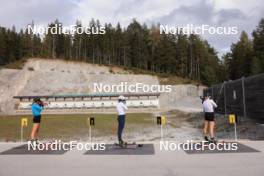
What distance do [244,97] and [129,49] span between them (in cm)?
8240

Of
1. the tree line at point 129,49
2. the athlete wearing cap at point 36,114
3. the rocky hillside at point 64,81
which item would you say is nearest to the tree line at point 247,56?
the tree line at point 129,49

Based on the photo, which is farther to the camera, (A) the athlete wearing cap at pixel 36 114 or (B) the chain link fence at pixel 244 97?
(B) the chain link fence at pixel 244 97

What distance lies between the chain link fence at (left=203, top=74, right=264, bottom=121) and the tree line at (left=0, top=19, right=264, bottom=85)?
2314 inches

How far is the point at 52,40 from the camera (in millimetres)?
104750

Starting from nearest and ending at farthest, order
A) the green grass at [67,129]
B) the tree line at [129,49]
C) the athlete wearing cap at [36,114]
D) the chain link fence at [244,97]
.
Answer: the athlete wearing cap at [36,114]
the green grass at [67,129]
the chain link fence at [244,97]
the tree line at [129,49]

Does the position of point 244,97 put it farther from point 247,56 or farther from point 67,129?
point 247,56

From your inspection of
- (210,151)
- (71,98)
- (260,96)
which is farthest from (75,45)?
(210,151)

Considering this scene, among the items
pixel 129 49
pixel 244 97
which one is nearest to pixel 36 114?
pixel 244 97

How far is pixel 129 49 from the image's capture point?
103125mm

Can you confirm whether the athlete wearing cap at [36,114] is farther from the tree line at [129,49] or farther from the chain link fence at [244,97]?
the tree line at [129,49]

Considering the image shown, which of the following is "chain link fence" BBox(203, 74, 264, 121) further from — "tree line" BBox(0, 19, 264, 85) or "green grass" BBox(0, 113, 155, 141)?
"tree line" BBox(0, 19, 264, 85)

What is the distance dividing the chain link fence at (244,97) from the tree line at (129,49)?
58.8m

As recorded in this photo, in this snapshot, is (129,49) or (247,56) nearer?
(247,56)

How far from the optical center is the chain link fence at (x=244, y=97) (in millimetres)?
19281
